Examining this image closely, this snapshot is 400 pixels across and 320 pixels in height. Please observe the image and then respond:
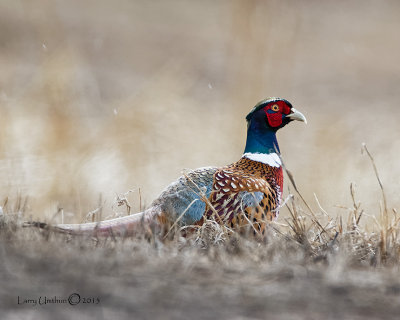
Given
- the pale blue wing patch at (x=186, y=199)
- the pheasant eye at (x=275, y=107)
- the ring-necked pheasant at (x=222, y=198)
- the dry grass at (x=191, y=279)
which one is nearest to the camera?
the dry grass at (x=191, y=279)

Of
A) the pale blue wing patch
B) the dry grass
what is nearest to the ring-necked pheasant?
the pale blue wing patch

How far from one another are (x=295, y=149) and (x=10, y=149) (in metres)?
5.02

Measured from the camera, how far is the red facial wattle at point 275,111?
13.8 ft

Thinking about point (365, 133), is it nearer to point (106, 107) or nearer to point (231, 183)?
point (106, 107)

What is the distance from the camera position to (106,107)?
36.2 feet

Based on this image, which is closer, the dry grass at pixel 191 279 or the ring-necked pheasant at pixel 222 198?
the dry grass at pixel 191 279

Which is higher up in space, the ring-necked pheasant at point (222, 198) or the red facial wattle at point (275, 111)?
the red facial wattle at point (275, 111)

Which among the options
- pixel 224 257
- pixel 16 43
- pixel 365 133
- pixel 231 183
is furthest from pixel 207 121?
pixel 224 257

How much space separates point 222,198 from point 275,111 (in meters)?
0.73

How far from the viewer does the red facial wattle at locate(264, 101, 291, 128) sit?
421cm

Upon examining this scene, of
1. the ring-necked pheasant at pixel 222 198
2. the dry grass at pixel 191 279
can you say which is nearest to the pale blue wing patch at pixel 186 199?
the ring-necked pheasant at pixel 222 198

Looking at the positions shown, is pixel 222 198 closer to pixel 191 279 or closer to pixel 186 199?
pixel 186 199

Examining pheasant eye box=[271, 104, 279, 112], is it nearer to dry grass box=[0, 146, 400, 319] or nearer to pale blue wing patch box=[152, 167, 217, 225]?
pale blue wing patch box=[152, 167, 217, 225]

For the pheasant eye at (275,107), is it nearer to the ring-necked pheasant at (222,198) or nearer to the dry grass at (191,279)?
the ring-necked pheasant at (222,198)
